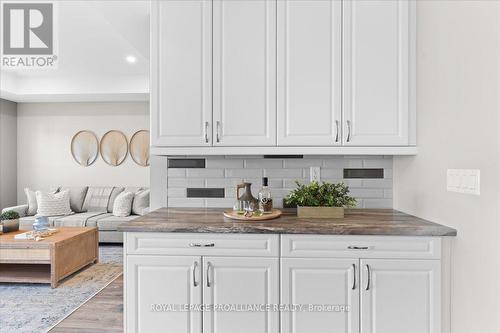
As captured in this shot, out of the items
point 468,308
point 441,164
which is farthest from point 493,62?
point 468,308

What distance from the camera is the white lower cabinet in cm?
166

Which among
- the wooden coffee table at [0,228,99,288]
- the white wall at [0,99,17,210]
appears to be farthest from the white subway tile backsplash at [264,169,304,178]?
the white wall at [0,99,17,210]

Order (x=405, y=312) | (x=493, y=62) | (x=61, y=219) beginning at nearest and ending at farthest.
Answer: (x=493, y=62) < (x=405, y=312) < (x=61, y=219)

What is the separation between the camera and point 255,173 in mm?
2346

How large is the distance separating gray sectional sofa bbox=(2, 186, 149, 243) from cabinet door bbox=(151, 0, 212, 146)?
2888mm

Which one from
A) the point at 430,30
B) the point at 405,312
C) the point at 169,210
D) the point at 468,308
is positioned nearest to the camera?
the point at 468,308

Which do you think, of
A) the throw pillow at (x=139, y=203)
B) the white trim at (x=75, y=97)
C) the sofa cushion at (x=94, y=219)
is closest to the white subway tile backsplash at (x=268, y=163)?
the throw pillow at (x=139, y=203)

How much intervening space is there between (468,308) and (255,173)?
1434 mm

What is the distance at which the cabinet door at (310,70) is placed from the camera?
6.50 ft

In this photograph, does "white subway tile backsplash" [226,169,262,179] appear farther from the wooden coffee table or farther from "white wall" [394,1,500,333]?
the wooden coffee table

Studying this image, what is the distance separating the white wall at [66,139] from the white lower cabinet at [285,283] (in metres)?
4.54

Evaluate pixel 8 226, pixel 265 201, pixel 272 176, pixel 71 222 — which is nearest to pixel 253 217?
pixel 265 201

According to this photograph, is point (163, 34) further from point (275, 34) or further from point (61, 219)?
point (61, 219)

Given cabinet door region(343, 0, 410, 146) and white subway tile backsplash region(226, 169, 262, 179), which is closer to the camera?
cabinet door region(343, 0, 410, 146)
